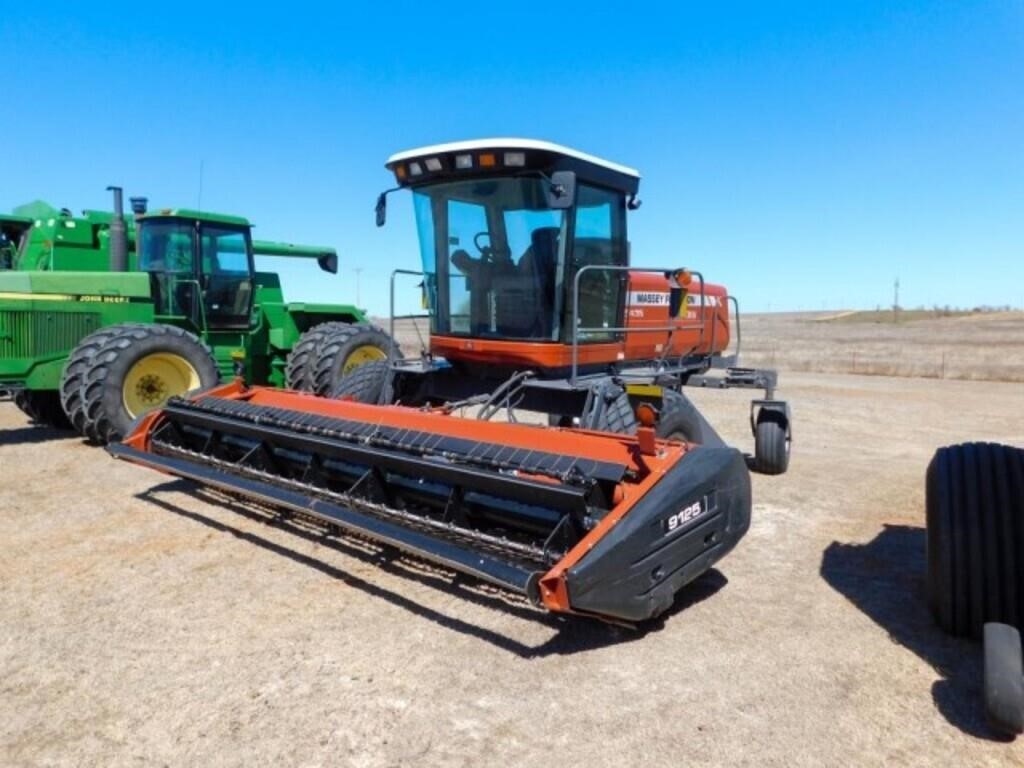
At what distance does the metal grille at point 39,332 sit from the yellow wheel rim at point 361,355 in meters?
2.71

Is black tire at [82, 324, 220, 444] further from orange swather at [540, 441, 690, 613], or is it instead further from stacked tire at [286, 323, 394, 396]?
orange swather at [540, 441, 690, 613]

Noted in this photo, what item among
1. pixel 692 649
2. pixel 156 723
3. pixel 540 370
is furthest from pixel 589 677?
pixel 540 370

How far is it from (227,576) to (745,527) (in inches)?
105

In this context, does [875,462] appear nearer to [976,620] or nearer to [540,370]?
[540,370]

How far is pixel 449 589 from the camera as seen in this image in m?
3.75

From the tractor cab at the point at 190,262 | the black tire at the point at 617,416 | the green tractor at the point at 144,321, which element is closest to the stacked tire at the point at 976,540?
the black tire at the point at 617,416

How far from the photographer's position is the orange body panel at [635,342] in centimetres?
532

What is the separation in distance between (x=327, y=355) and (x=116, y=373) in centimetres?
238

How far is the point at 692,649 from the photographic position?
3156mm

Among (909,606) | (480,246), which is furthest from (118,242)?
(909,606)

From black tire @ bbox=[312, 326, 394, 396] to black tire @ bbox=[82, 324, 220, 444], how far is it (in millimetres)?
1651

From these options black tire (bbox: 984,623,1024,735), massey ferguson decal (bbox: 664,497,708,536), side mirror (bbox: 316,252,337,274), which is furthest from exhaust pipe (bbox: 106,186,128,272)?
black tire (bbox: 984,623,1024,735)

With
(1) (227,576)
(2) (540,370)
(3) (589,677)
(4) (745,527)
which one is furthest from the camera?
(2) (540,370)

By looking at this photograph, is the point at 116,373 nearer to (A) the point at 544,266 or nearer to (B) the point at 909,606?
(A) the point at 544,266
